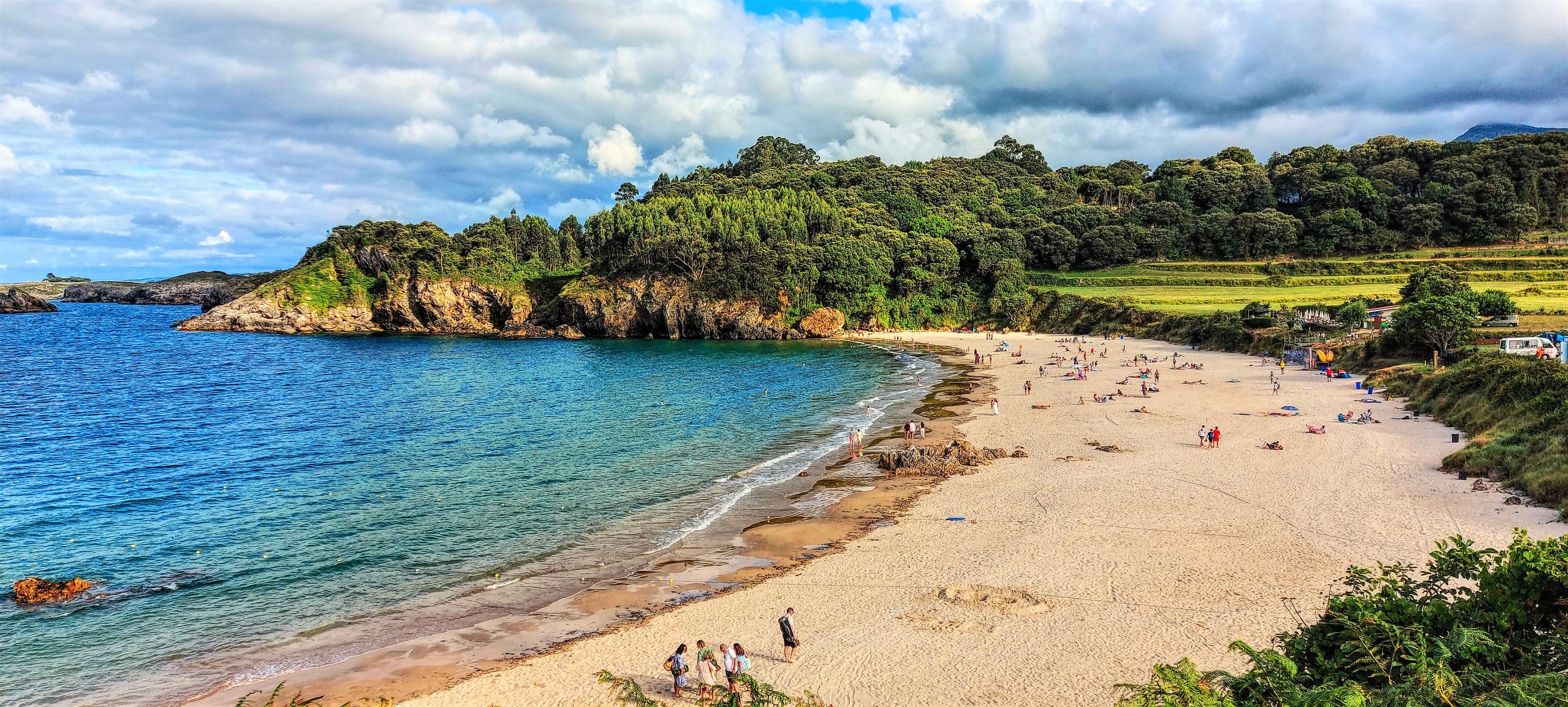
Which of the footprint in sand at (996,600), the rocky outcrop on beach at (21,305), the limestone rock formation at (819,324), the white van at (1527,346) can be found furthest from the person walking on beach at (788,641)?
the rocky outcrop on beach at (21,305)

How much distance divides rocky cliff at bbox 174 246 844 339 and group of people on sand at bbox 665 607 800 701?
84257 mm

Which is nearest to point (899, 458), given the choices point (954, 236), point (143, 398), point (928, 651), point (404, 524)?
point (928, 651)

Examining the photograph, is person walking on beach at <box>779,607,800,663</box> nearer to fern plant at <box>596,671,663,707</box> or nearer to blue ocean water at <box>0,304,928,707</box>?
fern plant at <box>596,671,663,707</box>

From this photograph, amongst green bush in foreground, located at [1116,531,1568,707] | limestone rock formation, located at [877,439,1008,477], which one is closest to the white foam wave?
limestone rock formation, located at [877,439,1008,477]

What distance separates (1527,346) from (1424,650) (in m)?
46.4

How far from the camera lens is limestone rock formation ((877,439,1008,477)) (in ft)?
104

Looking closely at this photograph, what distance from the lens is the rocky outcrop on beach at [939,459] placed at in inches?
1254

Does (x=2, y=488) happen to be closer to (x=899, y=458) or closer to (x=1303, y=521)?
(x=899, y=458)

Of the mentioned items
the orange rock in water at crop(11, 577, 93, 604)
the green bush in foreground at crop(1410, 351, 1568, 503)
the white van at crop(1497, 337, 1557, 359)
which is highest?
the white van at crop(1497, 337, 1557, 359)

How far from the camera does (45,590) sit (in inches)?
797

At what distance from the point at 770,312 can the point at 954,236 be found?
31125 millimetres

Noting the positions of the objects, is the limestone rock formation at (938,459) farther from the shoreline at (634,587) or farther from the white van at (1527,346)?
the white van at (1527,346)

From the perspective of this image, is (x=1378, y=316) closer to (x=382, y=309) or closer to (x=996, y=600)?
(x=996, y=600)

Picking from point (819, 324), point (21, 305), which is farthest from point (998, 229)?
point (21, 305)
